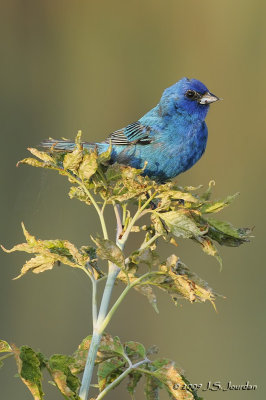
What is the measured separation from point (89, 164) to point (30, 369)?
0.42 metres

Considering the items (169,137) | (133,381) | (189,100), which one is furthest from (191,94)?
(133,381)

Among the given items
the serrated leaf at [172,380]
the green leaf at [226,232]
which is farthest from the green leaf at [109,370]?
the green leaf at [226,232]

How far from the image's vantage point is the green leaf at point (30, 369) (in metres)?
1.20

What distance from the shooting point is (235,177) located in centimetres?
468

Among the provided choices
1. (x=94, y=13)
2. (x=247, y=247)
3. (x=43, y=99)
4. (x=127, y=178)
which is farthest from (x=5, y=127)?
(x=127, y=178)

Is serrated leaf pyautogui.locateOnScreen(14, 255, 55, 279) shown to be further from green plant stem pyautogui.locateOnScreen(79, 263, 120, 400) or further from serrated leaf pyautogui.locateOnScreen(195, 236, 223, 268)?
serrated leaf pyautogui.locateOnScreen(195, 236, 223, 268)

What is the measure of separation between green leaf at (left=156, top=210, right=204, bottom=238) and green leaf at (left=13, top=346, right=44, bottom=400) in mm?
363

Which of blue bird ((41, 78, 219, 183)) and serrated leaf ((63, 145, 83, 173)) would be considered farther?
blue bird ((41, 78, 219, 183))

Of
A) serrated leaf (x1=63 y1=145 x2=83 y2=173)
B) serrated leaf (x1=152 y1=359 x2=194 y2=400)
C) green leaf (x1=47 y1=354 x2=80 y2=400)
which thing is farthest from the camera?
serrated leaf (x1=63 y1=145 x2=83 y2=173)

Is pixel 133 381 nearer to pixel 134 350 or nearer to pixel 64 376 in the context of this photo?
pixel 134 350

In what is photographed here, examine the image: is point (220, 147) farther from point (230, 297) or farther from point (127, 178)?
point (127, 178)

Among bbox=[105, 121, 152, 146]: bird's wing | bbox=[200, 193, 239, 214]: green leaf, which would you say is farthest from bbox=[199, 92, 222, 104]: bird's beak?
bbox=[200, 193, 239, 214]: green leaf

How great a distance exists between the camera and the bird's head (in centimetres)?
280

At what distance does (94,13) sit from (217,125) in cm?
151
